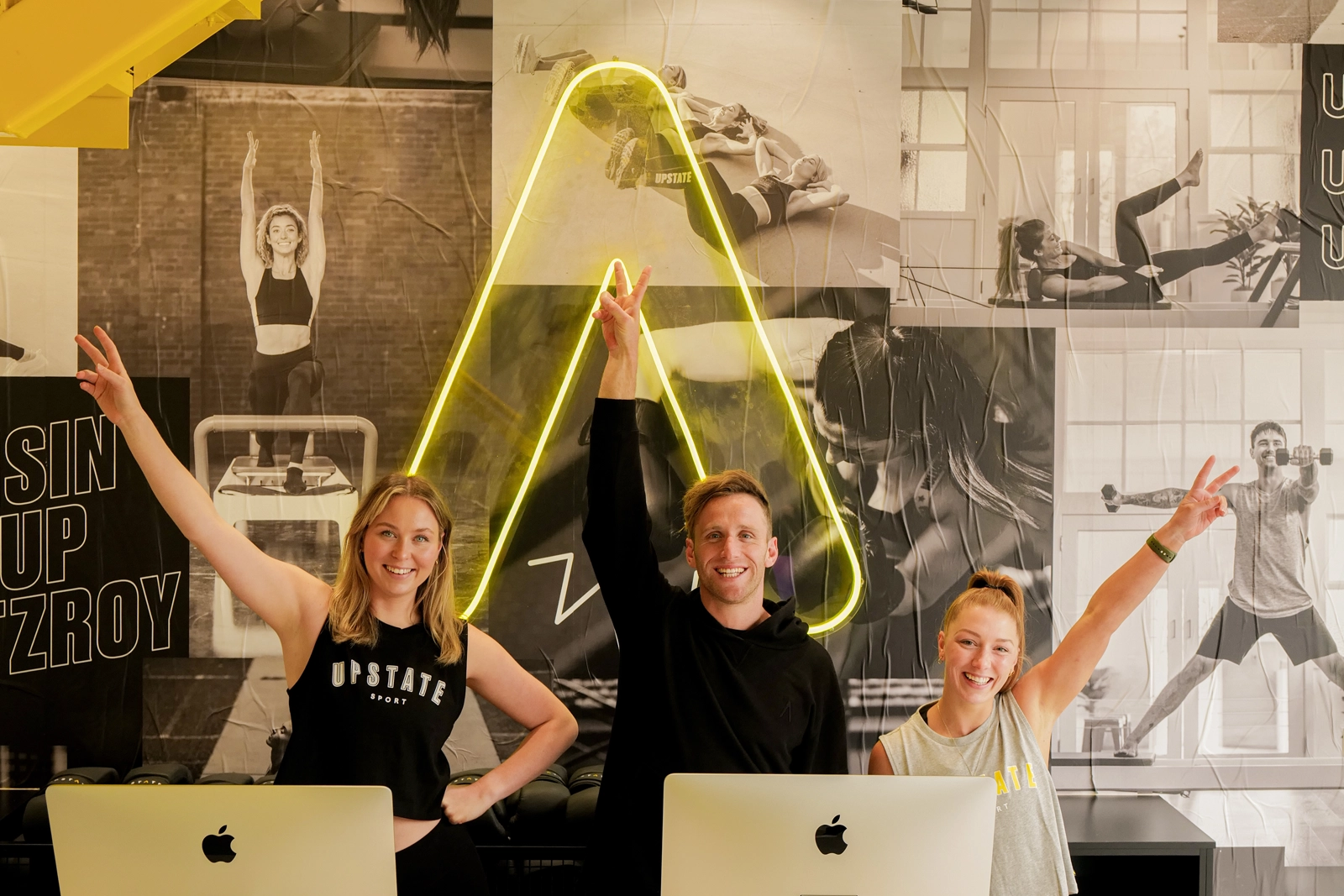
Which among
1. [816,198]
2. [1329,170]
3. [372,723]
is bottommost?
[372,723]

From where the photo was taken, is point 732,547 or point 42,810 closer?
point 732,547

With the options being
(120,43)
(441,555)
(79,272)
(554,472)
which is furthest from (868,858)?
(79,272)

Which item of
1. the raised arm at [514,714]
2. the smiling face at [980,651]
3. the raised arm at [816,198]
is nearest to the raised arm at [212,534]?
the raised arm at [514,714]

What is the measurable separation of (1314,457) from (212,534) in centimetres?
315

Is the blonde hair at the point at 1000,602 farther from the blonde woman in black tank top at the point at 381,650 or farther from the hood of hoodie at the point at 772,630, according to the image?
the blonde woman in black tank top at the point at 381,650

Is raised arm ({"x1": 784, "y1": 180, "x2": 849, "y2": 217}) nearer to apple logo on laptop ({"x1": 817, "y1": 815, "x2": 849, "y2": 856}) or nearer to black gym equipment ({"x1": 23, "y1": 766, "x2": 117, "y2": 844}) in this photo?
apple logo on laptop ({"x1": 817, "y1": 815, "x2": 849, "y2": 856})

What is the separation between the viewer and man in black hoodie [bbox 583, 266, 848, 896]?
2.14 metres

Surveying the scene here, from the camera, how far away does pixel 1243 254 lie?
3068 mm

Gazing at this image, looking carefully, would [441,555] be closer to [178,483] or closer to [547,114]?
[178,483]

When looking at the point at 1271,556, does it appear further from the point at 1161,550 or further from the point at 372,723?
the point at 372,723

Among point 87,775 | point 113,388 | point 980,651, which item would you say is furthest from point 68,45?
point 87,775

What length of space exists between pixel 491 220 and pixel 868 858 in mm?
2206

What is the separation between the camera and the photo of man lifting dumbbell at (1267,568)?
304cm

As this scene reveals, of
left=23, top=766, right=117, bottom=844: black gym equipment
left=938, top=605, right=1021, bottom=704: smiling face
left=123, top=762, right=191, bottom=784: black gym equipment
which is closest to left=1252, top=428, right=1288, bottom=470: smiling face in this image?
left=938, top=605, right=1021, bottom=704: smiling face
